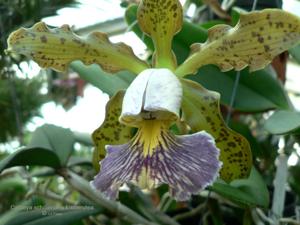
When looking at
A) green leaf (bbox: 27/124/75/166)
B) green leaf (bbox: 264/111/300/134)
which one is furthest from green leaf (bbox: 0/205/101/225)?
green leaf (bbox: 264/111/300/134)

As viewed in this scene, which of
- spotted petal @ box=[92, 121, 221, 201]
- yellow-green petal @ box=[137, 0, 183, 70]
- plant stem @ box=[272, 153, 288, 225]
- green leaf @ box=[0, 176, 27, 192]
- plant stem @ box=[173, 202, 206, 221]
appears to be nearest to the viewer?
spotted petal @ box=[92, 121, 221, 201]

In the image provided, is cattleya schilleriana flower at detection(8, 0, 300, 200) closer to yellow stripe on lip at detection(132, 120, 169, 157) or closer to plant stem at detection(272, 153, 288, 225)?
yellow stripe on lip at detection(132, 120, 169, 157)

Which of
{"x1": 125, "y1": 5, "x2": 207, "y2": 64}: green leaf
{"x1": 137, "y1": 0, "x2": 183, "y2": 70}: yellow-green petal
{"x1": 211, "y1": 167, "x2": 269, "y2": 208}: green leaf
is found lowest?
{"x1": 211, "y1": 167, "x2": 269, "y2": 208}: green leaf

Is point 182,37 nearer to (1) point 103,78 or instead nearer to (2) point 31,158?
(1) point 103,78

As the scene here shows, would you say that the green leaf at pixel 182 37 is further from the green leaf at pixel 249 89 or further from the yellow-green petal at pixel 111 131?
the yellow-green petal at pixel 111 131

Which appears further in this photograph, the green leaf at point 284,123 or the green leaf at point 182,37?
the green leaf at point 182,37

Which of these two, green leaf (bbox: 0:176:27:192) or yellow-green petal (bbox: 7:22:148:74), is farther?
green leaf (bbox: 0:176:27:192)

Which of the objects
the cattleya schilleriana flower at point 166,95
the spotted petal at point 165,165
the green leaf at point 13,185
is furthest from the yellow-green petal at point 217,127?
the green leaf at point 13,185
